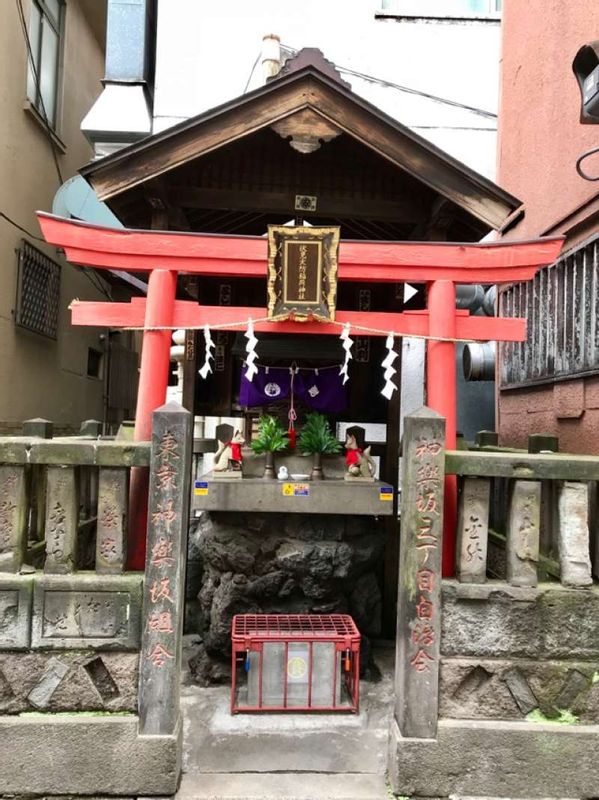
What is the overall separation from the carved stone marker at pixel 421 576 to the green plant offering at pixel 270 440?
273cm

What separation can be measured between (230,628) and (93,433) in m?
3.02

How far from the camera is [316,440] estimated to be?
7098 mm

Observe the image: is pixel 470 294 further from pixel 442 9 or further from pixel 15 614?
pixel 15 614

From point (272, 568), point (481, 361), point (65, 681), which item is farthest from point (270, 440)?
point (481, 361)

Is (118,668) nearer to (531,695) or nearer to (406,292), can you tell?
(531,695)

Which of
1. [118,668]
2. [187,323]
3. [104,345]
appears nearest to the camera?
[118,668]

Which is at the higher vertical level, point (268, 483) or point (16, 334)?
point (16, 334)

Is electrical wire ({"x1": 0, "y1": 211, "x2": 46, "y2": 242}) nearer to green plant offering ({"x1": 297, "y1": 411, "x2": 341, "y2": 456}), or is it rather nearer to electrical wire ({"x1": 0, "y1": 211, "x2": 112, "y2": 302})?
electrical wire ({"x1": 0, "y1": 211, "x2": 112, "y2": 302})

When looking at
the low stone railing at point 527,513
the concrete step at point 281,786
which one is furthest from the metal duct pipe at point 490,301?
the concrete step at point 281,786

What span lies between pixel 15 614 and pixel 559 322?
6.91 metres

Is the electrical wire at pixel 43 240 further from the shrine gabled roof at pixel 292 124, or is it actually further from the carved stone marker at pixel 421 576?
the carved stone marker at pixel 421 576

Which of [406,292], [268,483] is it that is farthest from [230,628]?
[406,292]

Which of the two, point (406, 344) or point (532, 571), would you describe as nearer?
point (532, 571)

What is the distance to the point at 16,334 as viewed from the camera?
9.76m
